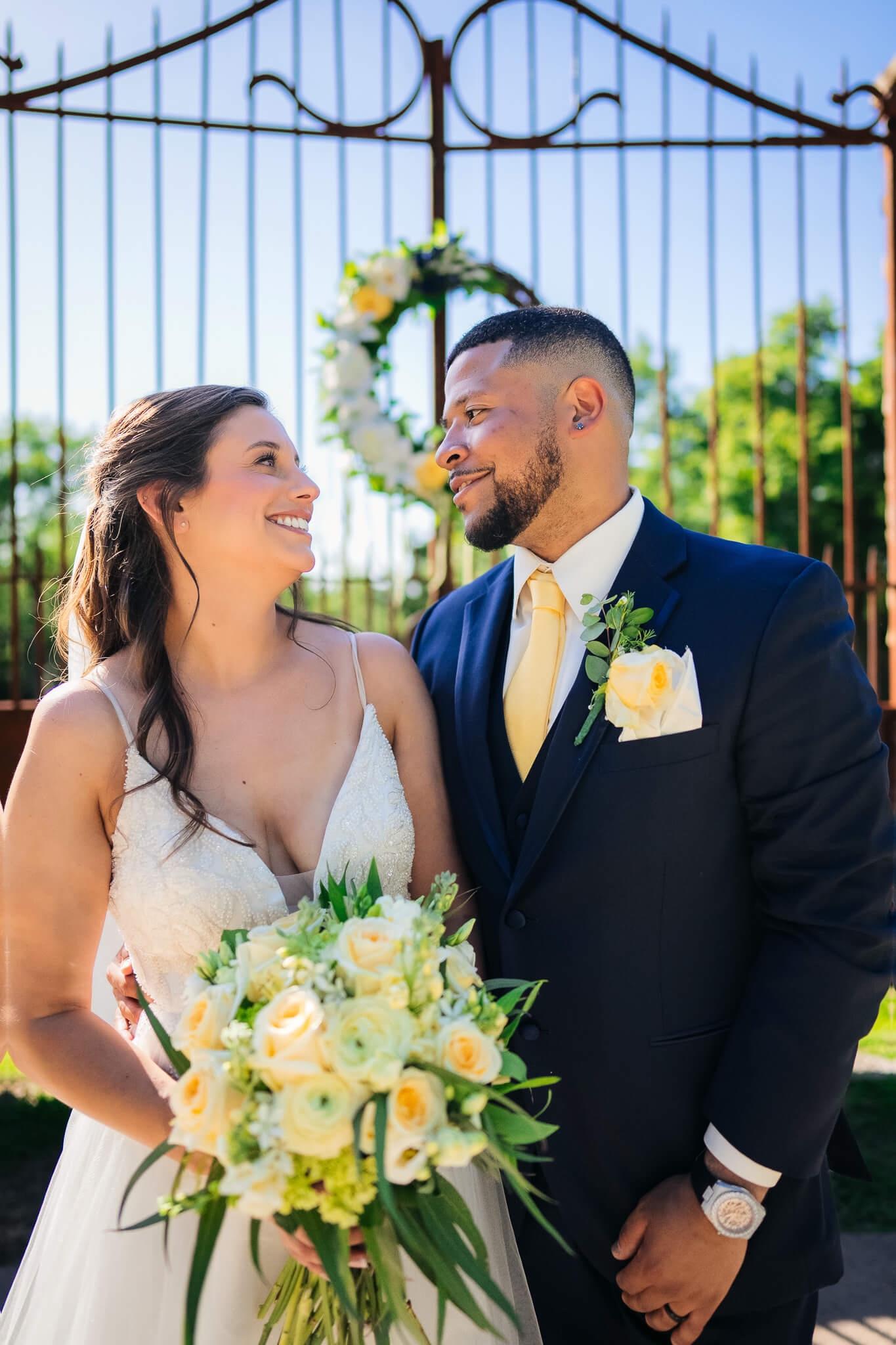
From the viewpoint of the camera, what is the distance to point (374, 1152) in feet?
4.82

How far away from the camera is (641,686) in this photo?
207cm

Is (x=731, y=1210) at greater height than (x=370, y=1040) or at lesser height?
lesser

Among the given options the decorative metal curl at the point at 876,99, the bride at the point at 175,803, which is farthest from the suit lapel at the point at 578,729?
the decorative metal curl at the point at 876,99

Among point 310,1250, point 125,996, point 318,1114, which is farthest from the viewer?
point 125,996

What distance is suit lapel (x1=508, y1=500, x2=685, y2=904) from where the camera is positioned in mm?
2164

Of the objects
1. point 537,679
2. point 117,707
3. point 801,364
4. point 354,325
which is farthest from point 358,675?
point 801,364

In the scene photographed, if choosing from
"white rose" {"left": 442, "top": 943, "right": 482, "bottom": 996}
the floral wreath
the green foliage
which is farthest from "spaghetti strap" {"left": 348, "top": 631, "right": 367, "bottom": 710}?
the green foliage

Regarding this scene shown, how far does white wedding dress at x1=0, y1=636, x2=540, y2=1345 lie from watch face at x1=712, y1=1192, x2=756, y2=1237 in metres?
0.47

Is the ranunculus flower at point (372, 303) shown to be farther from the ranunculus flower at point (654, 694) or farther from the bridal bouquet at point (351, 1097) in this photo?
the bridal bouquet at point (351, 1097)

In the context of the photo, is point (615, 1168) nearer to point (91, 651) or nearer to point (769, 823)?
point (769, 823)

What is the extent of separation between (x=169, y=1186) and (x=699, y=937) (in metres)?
1.16

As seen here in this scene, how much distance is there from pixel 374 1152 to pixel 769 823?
1.02 m

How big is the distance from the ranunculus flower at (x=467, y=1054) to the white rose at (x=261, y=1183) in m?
0.25

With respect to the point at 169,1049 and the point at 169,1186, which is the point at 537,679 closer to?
the point at 169,1049
